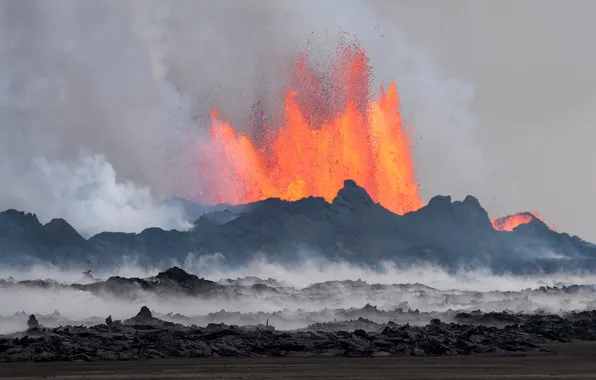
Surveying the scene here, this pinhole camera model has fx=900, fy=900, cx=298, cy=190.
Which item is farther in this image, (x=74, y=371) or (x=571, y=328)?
(x=571, y=328)

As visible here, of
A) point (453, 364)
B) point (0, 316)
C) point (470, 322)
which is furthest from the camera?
point (0, 316)

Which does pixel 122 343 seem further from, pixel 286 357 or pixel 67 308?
pixel 67 308

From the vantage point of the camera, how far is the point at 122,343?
312 ft

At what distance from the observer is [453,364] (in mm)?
79125

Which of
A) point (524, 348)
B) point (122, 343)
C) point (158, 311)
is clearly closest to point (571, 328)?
point (524, 348)

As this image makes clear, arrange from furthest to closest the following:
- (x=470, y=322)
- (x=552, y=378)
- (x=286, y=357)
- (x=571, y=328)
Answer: (x=470, y=322)
(x=571, y=328)
(x=286, y=357)
(x=552, y=378)

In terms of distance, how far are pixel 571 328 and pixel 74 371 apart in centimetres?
8535

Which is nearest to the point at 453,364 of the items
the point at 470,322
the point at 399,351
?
the point at 399,351

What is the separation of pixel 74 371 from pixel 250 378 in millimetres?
17098

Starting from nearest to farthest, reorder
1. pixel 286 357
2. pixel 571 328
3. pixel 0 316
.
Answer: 1. pixel 286 357
2. pixel 571 328
3. pixel 0 316

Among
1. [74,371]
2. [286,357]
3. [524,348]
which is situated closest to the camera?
[74,371]

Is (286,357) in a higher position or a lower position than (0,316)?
lower

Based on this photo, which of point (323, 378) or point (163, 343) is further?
point (163, 343)

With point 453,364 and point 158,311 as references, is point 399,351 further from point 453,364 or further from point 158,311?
point 158,311
